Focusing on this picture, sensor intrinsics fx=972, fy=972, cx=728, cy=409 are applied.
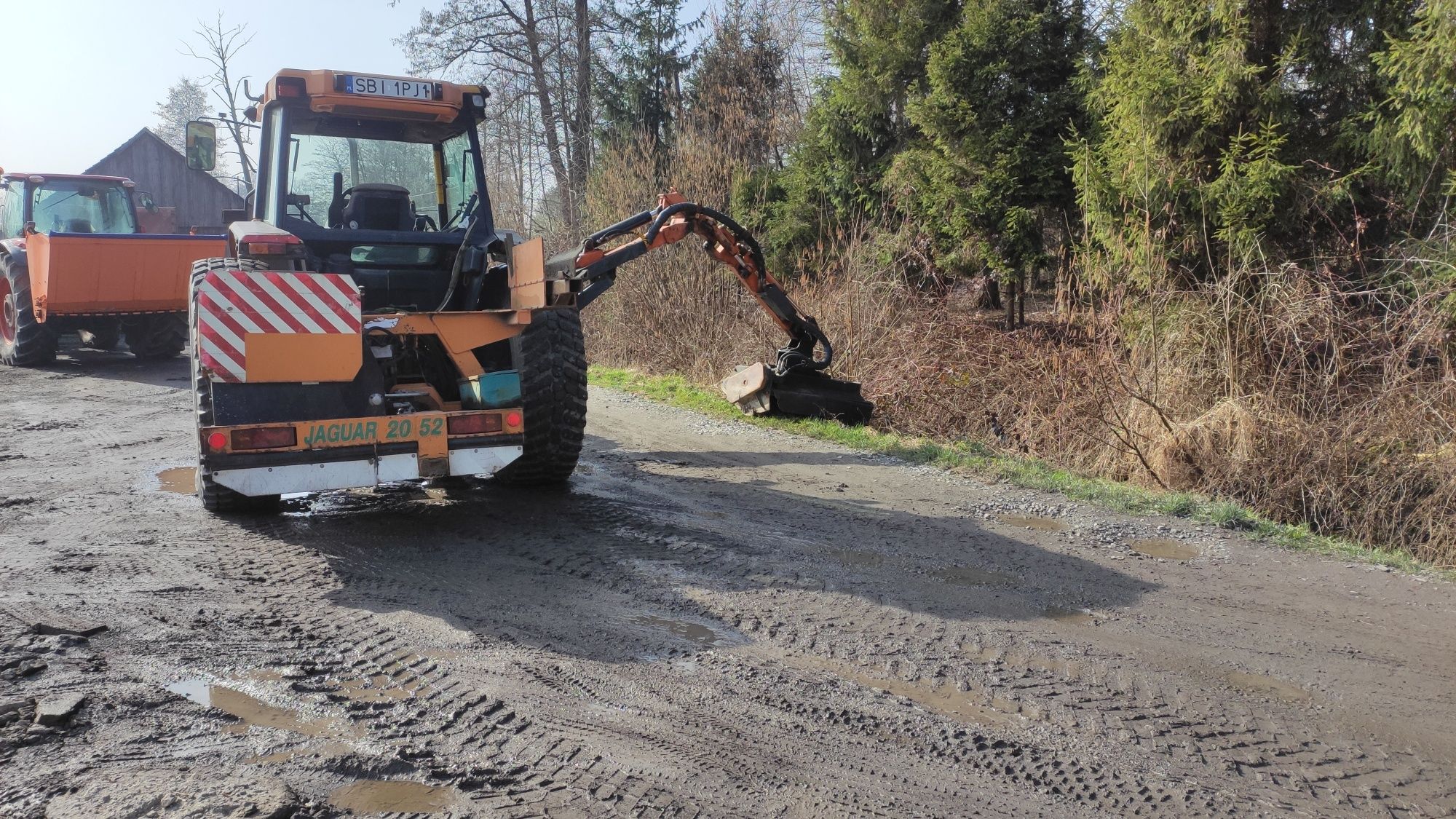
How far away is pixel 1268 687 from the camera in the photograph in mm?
3730

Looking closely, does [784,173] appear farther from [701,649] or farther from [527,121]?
[701,649]

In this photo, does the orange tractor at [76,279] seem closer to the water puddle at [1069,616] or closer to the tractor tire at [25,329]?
the tractor tire at [25,329]

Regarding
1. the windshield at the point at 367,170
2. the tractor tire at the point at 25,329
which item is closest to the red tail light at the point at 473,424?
the windshield at the point at 367,170

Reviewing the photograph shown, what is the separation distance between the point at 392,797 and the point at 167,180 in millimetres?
38384

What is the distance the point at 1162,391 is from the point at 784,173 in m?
10.2

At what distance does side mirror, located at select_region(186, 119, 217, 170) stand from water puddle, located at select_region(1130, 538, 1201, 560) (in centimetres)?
707

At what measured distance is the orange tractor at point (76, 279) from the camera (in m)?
12.8

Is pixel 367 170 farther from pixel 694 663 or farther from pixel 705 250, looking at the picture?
pixel 694 663

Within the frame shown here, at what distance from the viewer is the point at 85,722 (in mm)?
3225

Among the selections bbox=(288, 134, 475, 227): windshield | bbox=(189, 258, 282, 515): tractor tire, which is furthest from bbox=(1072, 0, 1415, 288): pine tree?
bbox=(189, 258, 282, 515): tractor tire

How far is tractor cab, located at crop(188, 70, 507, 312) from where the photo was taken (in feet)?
20.8

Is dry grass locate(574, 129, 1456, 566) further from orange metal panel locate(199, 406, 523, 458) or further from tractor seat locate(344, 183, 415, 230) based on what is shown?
tractor seat locate(344, 183, 415, 230)

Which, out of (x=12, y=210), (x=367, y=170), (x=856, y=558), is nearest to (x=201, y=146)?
(x=367, y=170)

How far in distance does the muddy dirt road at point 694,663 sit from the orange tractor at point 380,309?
1.70 feet
